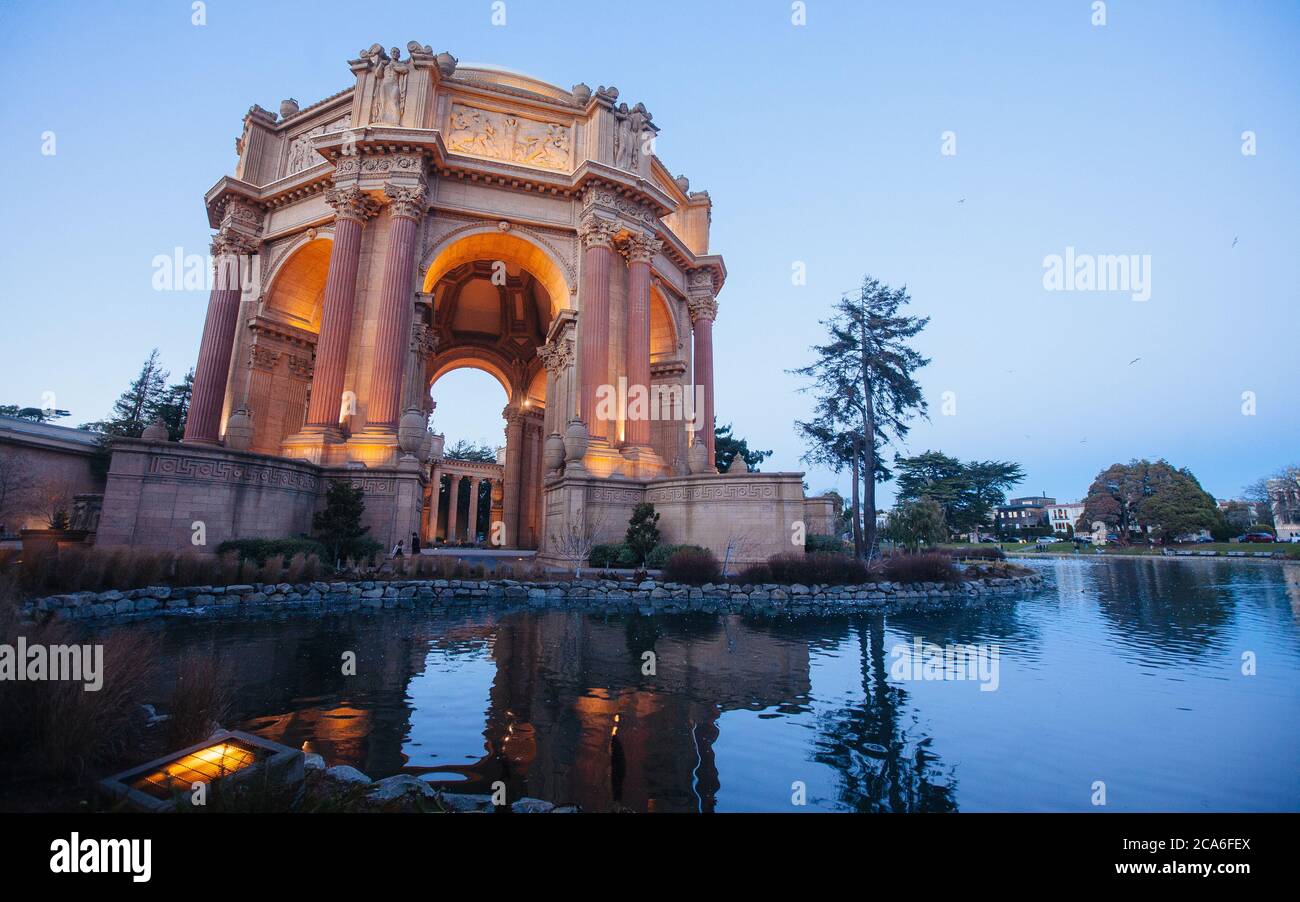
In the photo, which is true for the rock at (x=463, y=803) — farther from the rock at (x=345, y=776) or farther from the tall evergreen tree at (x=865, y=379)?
the tall evergreen tree at (x=865, y=379)

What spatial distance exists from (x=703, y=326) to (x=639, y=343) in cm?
876

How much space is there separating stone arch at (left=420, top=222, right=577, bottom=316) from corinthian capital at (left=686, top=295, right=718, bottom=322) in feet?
30.7

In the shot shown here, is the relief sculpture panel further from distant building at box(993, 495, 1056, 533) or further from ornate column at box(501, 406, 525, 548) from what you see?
distant building at box(993, 495, 1056, 533)

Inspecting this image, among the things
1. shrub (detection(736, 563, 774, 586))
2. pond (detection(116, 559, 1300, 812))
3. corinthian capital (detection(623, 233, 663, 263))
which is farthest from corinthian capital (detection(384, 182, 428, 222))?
shrub (detection(736, 563, 774, 586))

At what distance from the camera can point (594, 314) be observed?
2527cm

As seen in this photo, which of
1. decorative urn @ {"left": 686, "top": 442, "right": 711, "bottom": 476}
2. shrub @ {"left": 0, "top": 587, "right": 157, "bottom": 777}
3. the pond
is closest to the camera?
shrub @ {"left": 0, "top": 587, "right": 157, "bottom": 777}

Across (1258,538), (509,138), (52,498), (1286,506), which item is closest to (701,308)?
(509,138)

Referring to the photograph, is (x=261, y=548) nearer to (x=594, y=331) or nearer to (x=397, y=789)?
(x=397, y=789)

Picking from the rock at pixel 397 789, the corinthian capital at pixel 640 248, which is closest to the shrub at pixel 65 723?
the rock at pixel 397 789

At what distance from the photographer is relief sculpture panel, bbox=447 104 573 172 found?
26781mm

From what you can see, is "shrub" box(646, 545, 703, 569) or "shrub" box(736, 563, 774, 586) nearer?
"shrub" box(736, 563, 774, 586)

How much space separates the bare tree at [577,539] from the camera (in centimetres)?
1946
